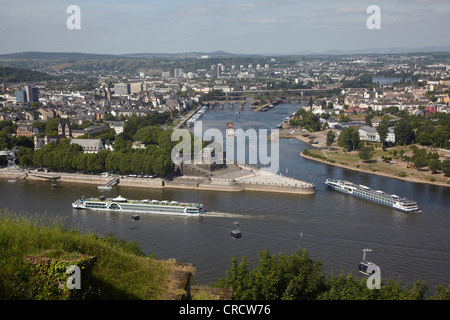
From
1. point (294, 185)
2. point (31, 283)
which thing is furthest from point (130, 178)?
point (31, 283)

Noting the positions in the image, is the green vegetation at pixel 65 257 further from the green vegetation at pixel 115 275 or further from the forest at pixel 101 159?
the forest at pixel 101 159

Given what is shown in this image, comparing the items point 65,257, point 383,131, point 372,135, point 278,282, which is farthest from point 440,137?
point 65,257

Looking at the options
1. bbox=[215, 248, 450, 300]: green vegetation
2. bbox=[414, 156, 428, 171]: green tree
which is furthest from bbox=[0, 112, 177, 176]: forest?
bbox=[215, 248, 450, 300]: green vegetation

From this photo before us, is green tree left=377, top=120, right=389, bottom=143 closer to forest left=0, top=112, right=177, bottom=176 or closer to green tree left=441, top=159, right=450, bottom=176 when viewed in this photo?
green tree left=441, top=159, right=450, bottom=176

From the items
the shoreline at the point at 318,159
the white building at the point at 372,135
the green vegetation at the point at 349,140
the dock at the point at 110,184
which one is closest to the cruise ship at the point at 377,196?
the shoreline at the point at 318,159

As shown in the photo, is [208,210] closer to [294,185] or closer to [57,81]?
[294,185]

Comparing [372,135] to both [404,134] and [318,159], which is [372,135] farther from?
[318,159]
